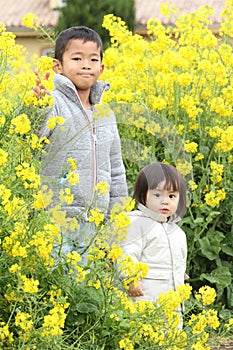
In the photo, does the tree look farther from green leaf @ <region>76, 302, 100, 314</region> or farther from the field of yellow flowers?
green leaf @ <region>76, 302, 100, 314</region>

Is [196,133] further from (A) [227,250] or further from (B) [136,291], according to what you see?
(B) [136,291]

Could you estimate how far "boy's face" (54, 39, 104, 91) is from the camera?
445 cm

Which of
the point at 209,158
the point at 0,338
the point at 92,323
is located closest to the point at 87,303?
the point at 92,323

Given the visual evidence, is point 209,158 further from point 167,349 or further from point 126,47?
point 167,349

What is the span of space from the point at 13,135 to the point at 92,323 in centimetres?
75

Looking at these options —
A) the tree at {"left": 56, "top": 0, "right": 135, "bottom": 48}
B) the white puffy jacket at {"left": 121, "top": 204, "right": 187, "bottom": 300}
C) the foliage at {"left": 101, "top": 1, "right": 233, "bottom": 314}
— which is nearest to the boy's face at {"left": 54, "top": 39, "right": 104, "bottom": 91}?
the white puffy jacket at {"left": 121, "top": 204, "right": 187, "bottom": 300}

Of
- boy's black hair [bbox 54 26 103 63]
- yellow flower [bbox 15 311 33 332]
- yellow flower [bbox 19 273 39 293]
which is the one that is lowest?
yellow flower [bbox 15 311 33 332]

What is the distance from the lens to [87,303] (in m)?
3.58

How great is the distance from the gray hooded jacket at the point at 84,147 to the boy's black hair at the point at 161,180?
3.3 inches

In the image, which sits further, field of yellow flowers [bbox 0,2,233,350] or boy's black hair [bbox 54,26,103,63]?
boy's black hair [bbox 54,26,103,63]

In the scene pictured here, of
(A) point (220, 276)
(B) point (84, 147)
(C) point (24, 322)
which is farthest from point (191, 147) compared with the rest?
(C) point (24, 322)

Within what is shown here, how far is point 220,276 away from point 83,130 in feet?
6.61

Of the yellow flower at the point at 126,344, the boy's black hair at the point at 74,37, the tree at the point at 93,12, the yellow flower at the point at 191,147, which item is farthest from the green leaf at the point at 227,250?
the tree at the point at 93,12

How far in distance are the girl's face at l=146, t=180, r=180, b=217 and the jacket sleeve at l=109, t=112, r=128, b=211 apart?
16 cm
